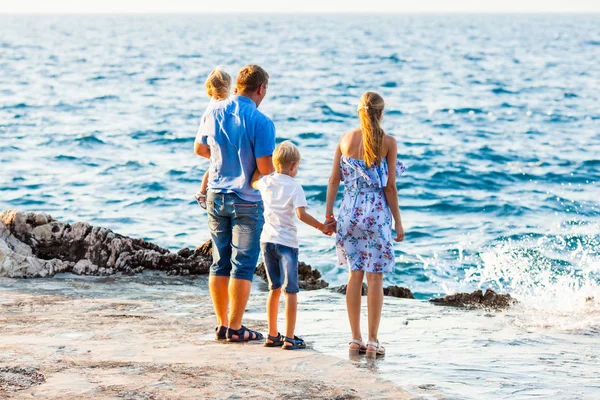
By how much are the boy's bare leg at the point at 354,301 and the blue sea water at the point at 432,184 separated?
12.4 inches

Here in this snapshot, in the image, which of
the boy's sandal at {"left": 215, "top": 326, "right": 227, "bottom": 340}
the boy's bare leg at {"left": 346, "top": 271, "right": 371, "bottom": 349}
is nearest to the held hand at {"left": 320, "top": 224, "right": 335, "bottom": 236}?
the boy's bare leg at {"left": 346, "top": 271, "right": 371, "bottom": 349}

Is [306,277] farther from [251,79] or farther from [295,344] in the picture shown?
[251,79]

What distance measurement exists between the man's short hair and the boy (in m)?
0.48

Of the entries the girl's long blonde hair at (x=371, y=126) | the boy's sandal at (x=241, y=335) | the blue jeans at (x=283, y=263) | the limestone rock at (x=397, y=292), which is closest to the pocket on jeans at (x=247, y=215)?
the blue jeans at (x=283, y=263)

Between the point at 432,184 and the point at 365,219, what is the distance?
12290 mm

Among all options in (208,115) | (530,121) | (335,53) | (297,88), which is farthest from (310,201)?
(335,53)

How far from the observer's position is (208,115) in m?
6.03

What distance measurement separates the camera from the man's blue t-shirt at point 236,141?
586 centimetres

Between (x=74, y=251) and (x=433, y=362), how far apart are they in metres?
4.17

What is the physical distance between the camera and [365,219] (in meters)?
5.83

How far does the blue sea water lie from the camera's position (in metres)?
6.35

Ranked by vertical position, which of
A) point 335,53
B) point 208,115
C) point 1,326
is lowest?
point 1,326

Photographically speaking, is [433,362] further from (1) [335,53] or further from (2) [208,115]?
(1) [335,53]

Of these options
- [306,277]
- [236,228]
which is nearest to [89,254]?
[306,277]
